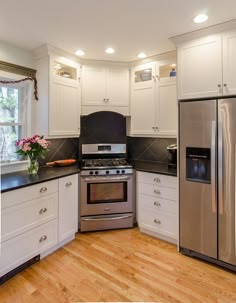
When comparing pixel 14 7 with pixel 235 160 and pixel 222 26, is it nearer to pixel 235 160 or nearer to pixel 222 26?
pixel 222 26

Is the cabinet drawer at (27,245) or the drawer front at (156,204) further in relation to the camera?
the drawer front at (156,204)

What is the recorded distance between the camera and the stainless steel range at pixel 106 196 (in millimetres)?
2932

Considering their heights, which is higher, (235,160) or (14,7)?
(14,7)

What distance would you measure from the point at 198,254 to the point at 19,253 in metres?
1.90

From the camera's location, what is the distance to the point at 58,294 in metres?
1.87

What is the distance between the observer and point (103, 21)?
2107 millimetres

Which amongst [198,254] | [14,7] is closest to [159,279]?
[198,254]

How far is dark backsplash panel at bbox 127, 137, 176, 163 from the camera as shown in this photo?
133 inches

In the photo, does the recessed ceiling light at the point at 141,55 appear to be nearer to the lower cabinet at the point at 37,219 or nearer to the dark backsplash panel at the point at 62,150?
the dark backsplash panel at the point at 62,150

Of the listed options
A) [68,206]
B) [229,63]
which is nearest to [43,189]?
[68,206]

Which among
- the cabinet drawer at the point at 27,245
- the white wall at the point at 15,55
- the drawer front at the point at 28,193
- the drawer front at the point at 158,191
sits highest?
the white wall at the point at 15,55

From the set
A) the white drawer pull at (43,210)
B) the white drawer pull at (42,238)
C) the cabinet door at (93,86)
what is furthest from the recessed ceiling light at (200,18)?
the white drawer pull at (42,238)

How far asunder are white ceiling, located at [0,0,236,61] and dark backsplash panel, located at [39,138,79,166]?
1.35 metres

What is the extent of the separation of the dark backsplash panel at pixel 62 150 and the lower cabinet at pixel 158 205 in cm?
124
